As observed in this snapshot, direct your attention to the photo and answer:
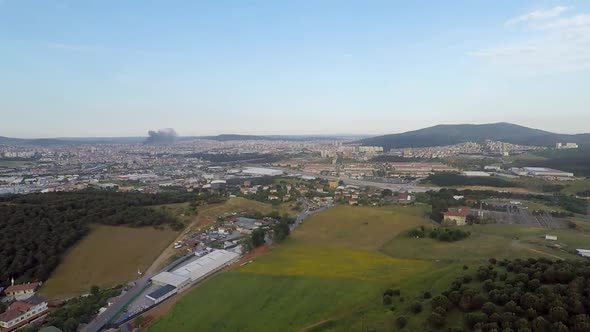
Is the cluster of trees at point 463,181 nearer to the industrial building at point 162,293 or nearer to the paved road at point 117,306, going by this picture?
the industrial building at point 162,293

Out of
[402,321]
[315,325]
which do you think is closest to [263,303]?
[315,325]

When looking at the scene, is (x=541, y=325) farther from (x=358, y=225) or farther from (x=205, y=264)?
(x=358, y=225)

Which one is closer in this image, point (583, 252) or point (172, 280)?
point (583, 252)

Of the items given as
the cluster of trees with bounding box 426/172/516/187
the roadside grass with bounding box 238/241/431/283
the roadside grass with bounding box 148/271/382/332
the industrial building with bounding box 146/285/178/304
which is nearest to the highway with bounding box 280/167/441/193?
the cluster of trees with bounding box 426/172/516/187

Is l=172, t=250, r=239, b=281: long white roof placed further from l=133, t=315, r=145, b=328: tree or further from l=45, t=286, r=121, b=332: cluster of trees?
l=133, t=315, r=145, b=328: tree

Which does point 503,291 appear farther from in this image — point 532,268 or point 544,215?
point 544,215

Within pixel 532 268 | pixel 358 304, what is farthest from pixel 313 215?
pixel 532 268

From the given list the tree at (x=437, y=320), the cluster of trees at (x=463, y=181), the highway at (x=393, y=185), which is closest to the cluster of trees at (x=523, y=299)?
the tree at (x=437, y=320)
